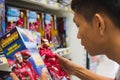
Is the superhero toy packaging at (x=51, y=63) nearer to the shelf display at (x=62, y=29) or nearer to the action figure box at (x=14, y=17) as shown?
the action figure box at (x=14, y=17)

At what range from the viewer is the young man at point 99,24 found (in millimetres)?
899

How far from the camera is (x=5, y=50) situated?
100cm

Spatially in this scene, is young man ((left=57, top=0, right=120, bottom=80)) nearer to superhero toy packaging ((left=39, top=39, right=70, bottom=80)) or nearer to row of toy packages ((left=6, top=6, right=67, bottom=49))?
superhero toy packaging ((left=39, top=39, right=70, bottom=80))

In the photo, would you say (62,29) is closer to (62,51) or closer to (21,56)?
(62,51)

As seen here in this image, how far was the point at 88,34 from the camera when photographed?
0.96 m

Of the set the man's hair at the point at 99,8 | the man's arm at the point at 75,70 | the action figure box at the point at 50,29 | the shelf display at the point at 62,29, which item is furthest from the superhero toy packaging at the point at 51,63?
the shelf display at the point at 62,29

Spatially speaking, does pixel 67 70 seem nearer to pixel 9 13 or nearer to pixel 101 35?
pixel 9 13

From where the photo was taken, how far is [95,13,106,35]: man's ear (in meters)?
0.90

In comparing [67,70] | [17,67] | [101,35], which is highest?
[101,35]

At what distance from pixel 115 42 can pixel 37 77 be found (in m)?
0.29

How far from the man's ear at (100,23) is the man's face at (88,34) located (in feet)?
0.06

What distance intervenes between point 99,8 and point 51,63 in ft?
1.37

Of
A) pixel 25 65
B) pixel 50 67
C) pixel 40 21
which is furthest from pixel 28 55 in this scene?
pixel 40 21

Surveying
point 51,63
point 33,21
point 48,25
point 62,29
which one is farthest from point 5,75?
point 62,29
